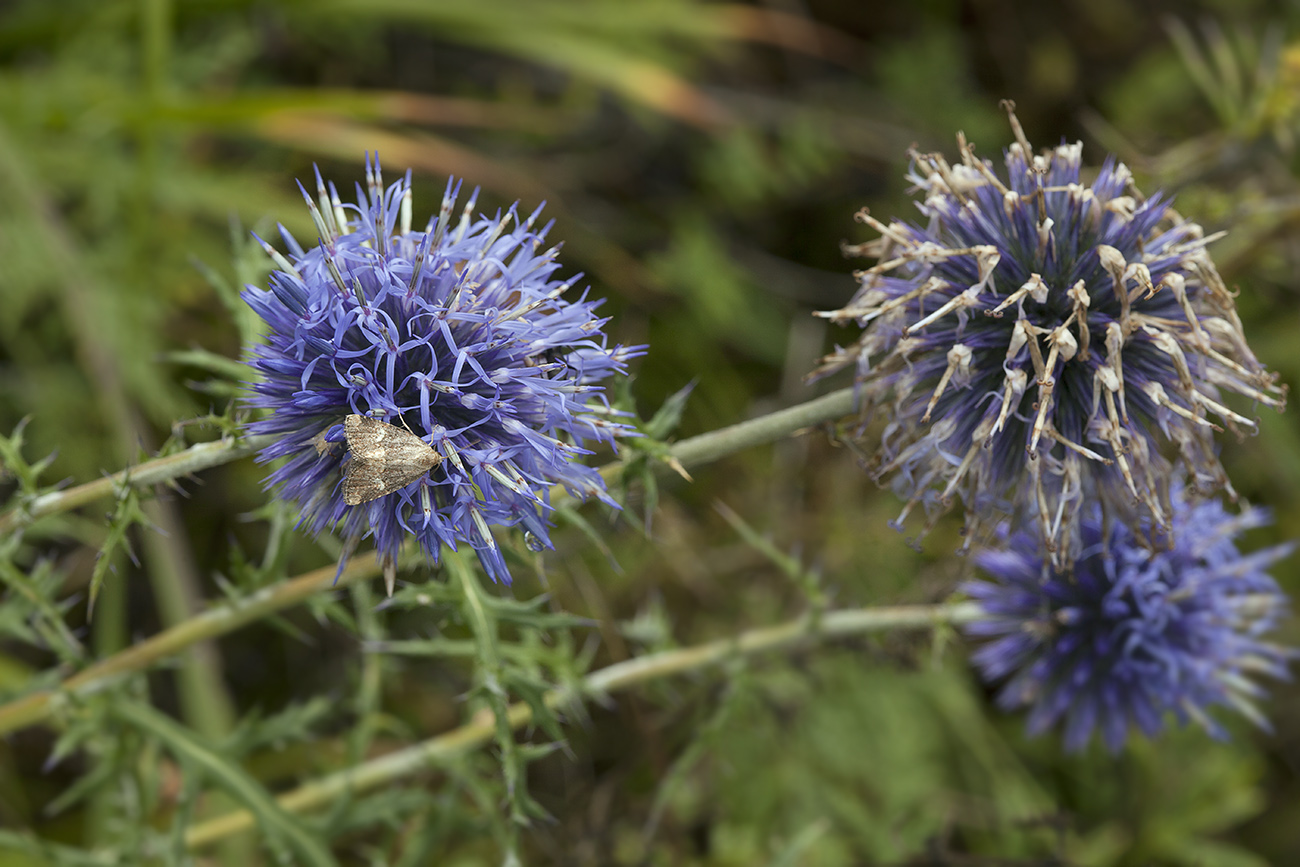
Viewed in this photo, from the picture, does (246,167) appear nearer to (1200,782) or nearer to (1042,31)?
(1042,31)

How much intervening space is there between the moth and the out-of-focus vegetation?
27.1 inches

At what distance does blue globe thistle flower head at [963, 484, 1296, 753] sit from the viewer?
252 cm

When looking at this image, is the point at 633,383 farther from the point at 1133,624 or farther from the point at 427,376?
the point at 1133,624

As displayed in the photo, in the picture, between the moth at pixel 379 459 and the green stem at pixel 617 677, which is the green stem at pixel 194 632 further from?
the green stem at pixel 617 677

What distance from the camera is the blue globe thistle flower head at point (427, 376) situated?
1821 millimetres

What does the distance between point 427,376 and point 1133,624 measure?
182 cm

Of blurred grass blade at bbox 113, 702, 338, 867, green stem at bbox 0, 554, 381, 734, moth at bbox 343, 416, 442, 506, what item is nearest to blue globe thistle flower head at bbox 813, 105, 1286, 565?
moth at bbox 343, 416, 442, 506

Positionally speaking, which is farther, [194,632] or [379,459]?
[194,632]

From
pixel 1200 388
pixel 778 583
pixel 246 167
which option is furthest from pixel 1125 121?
pixel 246 167

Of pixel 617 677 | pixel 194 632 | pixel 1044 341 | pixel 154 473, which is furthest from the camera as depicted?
pixel 617 677

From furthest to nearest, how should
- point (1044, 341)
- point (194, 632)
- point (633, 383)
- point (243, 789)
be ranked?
1. point (633, 383)
2. point (243, 789)
3. point (194, 632)
4. point (1044, 341)

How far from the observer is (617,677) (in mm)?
2627

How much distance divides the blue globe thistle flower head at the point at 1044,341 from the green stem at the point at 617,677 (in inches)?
18.3

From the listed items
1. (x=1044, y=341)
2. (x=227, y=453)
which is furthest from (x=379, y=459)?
(x=1044, y=341)
